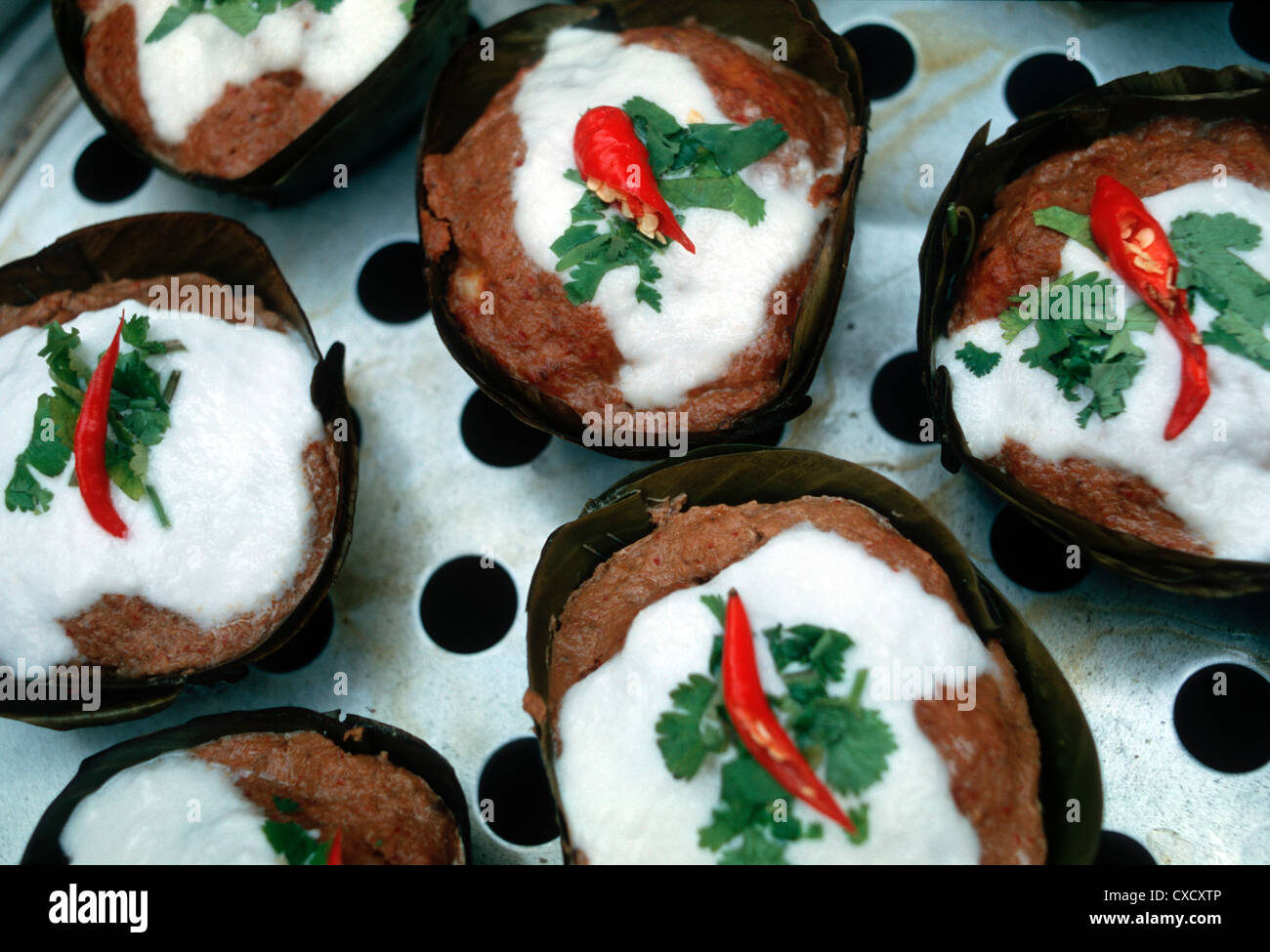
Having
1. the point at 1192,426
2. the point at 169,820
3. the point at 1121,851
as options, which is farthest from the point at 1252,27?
the point at 169,820

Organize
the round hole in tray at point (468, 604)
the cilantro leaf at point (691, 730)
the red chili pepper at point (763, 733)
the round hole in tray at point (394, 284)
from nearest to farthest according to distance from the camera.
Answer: the red chili pepper at point (763, 733), the cilantro leaf at point (691, 730), the round hole in tray at point (468, 604), the round hole in tray at point (394, 284)

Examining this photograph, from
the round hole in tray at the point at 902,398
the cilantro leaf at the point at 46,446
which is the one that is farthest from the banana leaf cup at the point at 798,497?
the cilantro leaf at the point at 46,446

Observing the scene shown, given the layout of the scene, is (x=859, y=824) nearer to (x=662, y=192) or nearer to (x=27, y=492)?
(x=662, y=192)

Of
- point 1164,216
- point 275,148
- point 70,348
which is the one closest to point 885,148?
point 1164,216

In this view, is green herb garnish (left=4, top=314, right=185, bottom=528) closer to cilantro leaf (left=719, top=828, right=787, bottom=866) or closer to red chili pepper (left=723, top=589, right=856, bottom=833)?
red chili pepper (left=723, top=589, right=856, bottom=833)

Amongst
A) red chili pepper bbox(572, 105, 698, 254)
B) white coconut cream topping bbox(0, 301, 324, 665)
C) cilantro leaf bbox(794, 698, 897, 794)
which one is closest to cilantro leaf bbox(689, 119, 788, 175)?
red chili pepper bbox(572, 105, 698, 254)

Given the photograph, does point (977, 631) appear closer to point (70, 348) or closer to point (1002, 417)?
point (1002, 417)

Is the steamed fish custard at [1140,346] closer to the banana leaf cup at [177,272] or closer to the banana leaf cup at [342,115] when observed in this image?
the banana leaf cup at [177,272]
